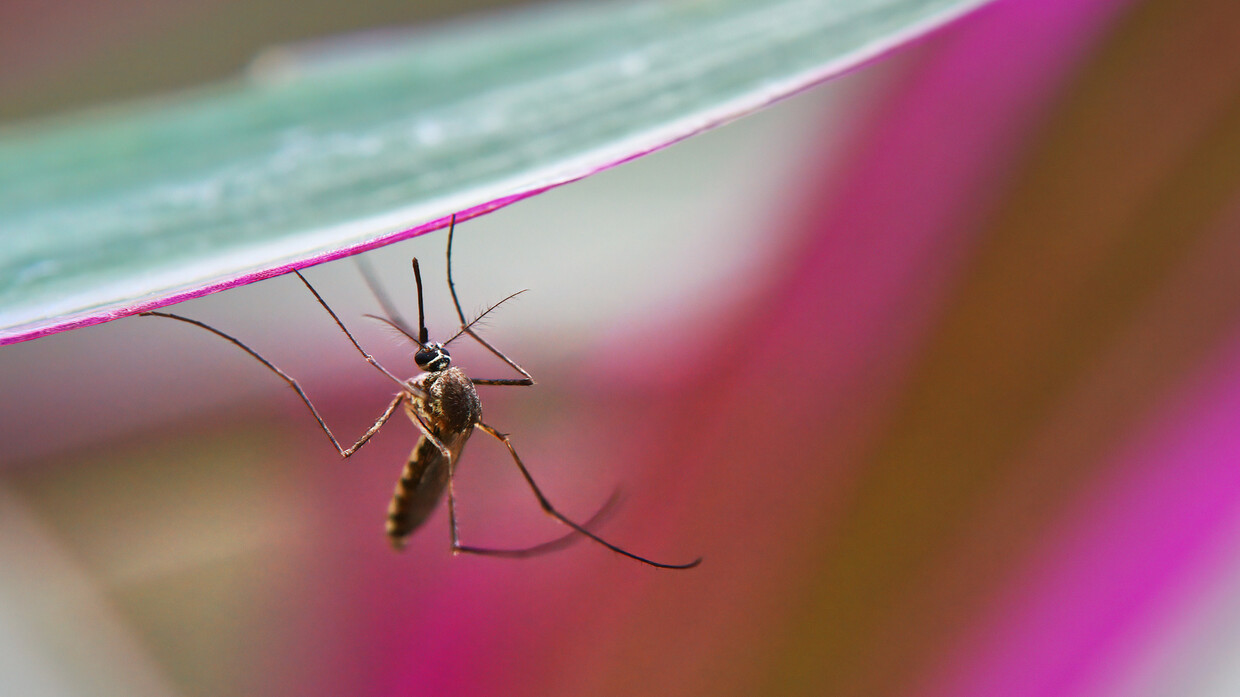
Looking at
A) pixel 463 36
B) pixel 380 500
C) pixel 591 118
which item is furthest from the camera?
pixel 380 500

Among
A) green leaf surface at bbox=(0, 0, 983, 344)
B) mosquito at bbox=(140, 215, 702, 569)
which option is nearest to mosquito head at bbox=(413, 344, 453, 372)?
mosquito at bbox=(140, 215, 702, 569)

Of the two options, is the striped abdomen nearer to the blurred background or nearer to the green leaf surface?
the blurred background

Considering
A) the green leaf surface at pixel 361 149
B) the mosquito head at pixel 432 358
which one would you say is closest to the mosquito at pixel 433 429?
the mosquito head at pixel 432 358

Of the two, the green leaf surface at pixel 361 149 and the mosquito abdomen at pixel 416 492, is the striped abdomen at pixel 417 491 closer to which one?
the mosquito abdomen at pixel 416 492

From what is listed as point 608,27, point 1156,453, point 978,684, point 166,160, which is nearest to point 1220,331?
point 1156,453

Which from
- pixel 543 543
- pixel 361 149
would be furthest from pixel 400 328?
pixel 361 149

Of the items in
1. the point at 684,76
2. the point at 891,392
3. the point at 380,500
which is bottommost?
the point at 380,500

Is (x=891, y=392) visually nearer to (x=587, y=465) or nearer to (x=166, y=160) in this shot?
(x=587, y=465)
